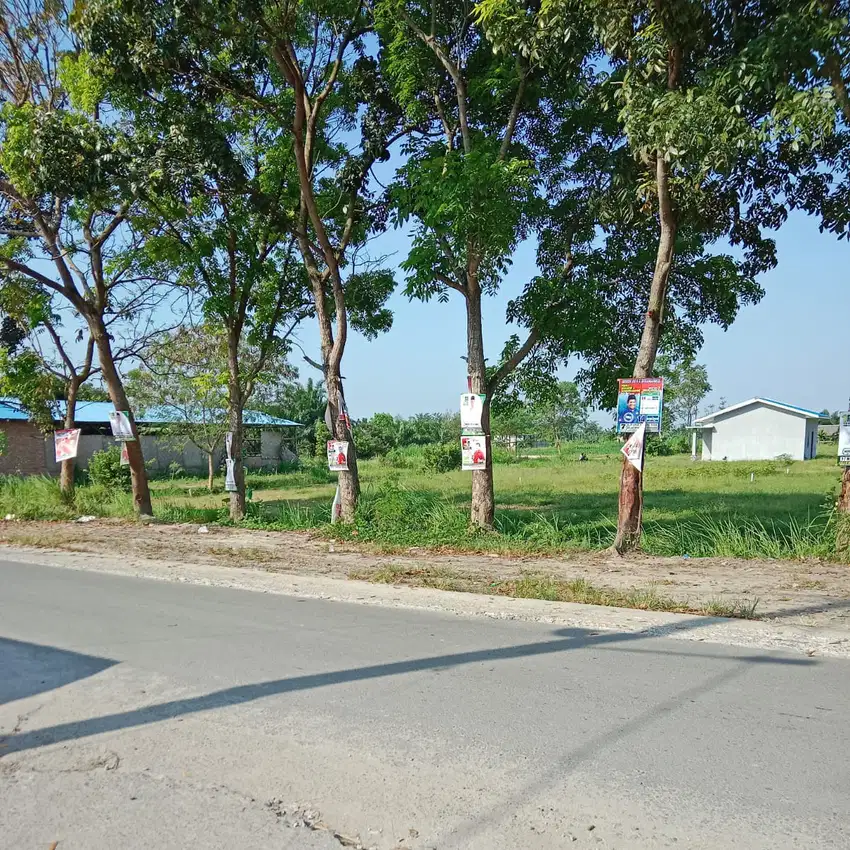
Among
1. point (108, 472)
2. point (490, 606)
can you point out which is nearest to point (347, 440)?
point (490, 606)

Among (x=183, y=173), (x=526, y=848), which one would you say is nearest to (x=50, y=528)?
(x=183, y=173)

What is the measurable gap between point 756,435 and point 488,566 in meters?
40.1

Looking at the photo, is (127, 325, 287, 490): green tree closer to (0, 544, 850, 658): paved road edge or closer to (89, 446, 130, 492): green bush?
(89, 446, 130, 492): green bush

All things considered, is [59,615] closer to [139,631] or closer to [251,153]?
[139,631]

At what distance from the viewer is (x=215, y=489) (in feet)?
97.6

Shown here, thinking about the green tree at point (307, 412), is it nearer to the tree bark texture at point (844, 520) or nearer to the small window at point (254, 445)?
the small window at point (254, 445)

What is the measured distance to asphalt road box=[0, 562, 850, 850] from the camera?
3.51m

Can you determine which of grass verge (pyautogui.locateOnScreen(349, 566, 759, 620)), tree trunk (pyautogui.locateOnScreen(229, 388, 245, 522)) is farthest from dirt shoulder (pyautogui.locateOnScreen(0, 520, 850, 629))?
tree trunk (pyautogui.locateOnScreen(229, 388, 245, 522))

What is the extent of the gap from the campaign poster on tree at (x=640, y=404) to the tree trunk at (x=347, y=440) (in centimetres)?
562

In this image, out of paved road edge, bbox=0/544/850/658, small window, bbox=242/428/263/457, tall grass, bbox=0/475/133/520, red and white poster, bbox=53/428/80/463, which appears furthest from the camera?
small window, bbox=242/428/263/457

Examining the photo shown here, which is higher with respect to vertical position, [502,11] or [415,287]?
[502,11]

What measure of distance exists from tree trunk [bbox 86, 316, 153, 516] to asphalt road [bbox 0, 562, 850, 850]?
34.3ft

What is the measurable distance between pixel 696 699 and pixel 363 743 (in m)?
2.32

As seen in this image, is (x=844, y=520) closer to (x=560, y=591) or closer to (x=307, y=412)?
(x=560, y=591)
